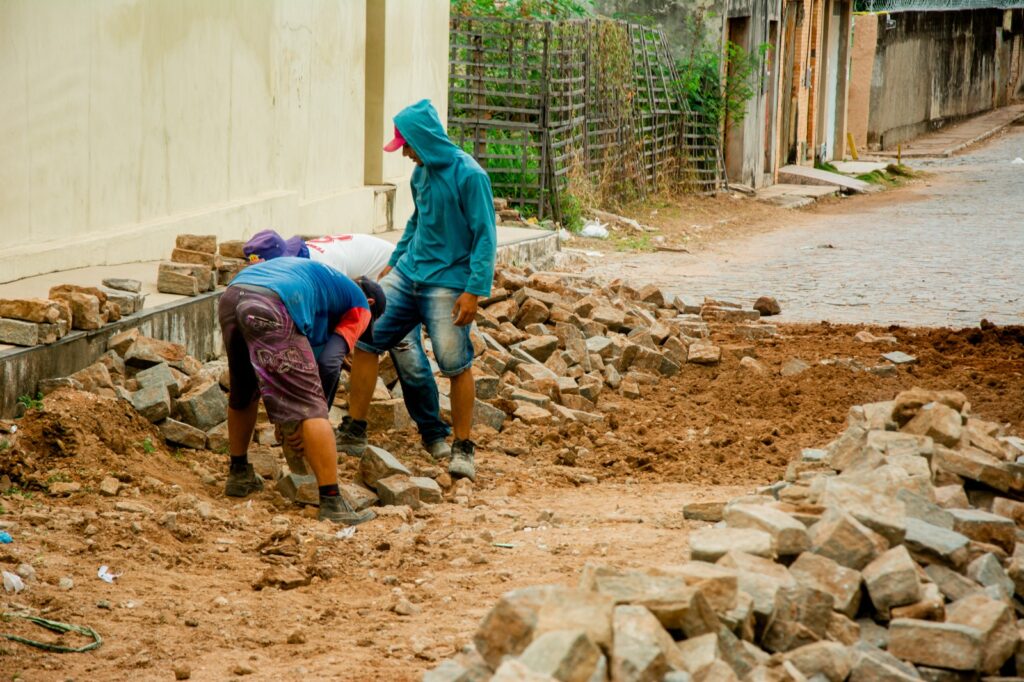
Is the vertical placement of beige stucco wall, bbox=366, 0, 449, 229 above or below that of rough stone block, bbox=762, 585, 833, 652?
above

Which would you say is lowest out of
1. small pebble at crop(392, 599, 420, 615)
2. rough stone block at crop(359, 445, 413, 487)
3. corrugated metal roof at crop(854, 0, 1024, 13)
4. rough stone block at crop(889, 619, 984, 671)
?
small pebble at crop(392, 599, 420, 615)

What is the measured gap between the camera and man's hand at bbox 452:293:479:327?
20.7 feet

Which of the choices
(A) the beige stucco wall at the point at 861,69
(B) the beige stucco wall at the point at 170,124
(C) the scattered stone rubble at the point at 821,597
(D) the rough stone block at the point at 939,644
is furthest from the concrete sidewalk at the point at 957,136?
(D) the rough stone block at the point at 939,644

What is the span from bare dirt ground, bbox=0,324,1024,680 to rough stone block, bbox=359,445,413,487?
0.29 metres

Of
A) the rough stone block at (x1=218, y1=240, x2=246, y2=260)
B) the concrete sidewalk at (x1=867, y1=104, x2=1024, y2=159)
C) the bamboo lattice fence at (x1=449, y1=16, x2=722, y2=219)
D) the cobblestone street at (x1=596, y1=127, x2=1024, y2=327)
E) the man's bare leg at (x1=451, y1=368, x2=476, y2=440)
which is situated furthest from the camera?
the concrete sidewalk at (x1=867, y1=104, x2=1024, y2=159)

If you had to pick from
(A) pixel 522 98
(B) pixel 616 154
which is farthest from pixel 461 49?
(B) pixel 616 154

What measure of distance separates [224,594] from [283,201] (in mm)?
5875

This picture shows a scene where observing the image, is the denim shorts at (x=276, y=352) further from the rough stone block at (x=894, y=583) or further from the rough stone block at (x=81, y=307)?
the rough stone block at (x=894, y=583)

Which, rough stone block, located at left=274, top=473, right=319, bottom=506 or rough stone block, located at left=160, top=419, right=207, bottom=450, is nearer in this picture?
rough stone block, located at left=274, top=473, right=319, bottom=506

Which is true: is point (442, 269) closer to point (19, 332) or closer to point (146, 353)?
point (146, 353)

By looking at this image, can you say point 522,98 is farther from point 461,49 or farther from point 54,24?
point 54,24

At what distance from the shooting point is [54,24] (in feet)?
23.9

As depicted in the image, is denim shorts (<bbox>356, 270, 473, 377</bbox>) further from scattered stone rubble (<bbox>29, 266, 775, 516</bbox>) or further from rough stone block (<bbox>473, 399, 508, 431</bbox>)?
rough stone block (<bbox>473, 399, 508, 431</bbox>)

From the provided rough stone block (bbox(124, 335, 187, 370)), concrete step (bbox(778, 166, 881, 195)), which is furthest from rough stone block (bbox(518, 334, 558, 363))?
concrete step (bbox(778, 166, 881, 195))
